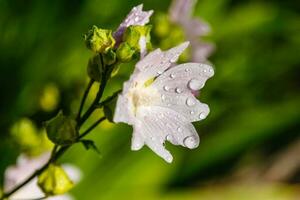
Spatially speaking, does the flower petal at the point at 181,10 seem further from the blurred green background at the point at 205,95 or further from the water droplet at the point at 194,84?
the water droplet at the point at 194,84

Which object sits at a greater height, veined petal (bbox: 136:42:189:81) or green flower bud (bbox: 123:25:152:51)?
green flower bud (bbox: 123:25:152:51)

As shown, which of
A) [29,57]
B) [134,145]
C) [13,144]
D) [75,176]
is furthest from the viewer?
[29,57]

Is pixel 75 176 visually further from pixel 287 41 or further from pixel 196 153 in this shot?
pixel 287 41

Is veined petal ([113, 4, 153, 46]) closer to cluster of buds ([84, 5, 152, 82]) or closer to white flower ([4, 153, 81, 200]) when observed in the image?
cluster of buds ([84, 5, 152, 82])

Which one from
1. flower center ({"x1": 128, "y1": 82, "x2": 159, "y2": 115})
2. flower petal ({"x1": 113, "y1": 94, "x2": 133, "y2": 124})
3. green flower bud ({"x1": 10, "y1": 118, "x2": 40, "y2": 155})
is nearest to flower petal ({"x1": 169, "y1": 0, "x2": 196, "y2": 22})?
green flower bud ({"x1": 10, "y1": 118, "x2": 40, "y2": 155})

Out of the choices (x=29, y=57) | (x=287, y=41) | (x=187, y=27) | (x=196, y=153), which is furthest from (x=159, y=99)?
(x=287, y=41)

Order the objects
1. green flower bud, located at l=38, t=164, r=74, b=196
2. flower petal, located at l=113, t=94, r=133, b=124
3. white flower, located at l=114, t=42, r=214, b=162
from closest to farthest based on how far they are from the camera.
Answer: flower petal, located at l=113, t=94, r=133, b=124 → white flower, located at l=114, t=42, r=214, b=162 → green flower bud, located at l=38, t=164, r=74, b=196

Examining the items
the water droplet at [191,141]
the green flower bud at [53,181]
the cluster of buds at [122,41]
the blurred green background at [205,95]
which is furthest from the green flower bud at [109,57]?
the blurred green background at [205,95]
